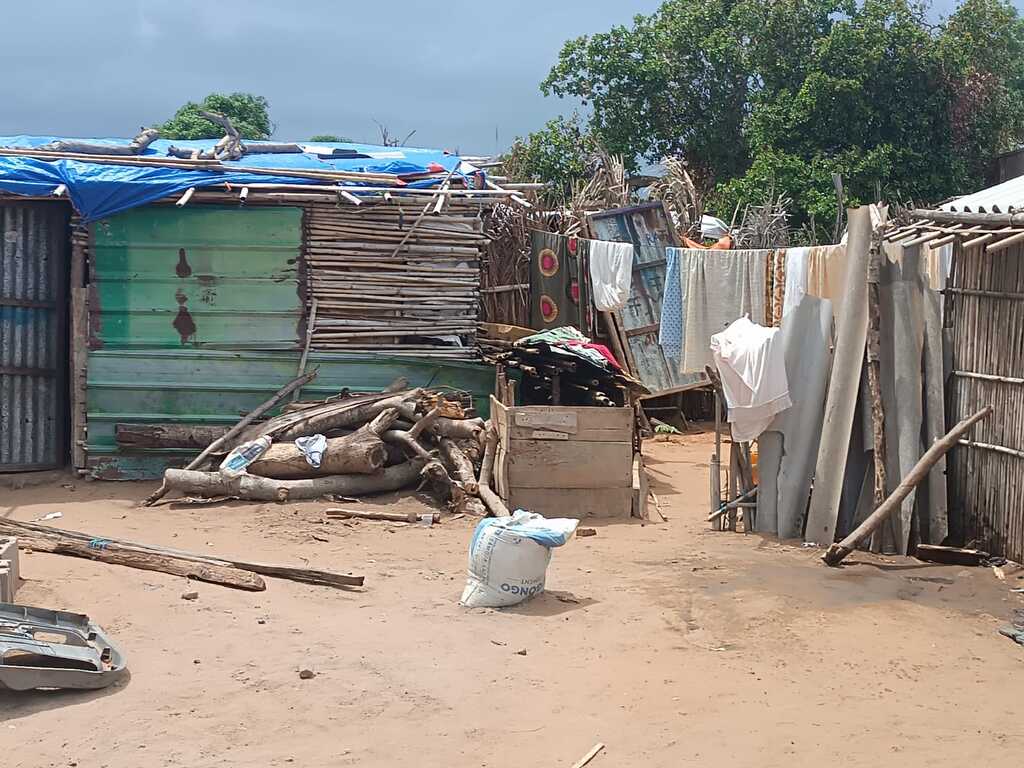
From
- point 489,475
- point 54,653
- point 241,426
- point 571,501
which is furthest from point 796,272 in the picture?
point 54,653

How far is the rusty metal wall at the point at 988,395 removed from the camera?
24.3 feet

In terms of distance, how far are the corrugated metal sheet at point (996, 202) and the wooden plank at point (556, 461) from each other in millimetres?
3156

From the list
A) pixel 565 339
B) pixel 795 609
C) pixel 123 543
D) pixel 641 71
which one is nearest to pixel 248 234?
pixel 565 339

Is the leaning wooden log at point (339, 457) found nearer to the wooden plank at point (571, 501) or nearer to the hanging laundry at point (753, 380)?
the wooden plank at point (571, 501)

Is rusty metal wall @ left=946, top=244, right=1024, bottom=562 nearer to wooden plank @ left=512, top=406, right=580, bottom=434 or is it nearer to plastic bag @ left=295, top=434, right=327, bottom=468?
wooden plank @ left=512, top=406, right=580, bottom=434

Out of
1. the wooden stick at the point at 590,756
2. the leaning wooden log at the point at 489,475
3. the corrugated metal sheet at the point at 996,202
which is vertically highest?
the corrugated metal sheet at the point at 996,202

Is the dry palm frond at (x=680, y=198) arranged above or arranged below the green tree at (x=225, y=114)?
below

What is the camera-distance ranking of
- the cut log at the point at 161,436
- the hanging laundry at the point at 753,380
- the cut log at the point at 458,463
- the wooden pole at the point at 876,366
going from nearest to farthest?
the wooden pole at the point at 876,366 → the hanging laundry at the point at 753,380 → the cut log at the point at 458,463 → the cut log at the point at 161,436

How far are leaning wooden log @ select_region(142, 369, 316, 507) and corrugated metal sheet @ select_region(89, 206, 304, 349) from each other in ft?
1.21

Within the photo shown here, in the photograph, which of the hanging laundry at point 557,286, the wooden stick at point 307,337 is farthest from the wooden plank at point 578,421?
the hanging laundry at point 557,286

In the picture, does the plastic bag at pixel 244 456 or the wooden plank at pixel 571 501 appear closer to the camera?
the wooden plank at pixel 571 501

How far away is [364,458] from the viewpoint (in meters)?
9.69

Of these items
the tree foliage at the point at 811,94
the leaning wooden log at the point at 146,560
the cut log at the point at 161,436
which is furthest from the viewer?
the tree foliage at the point at 811,94

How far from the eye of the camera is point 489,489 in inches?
379
